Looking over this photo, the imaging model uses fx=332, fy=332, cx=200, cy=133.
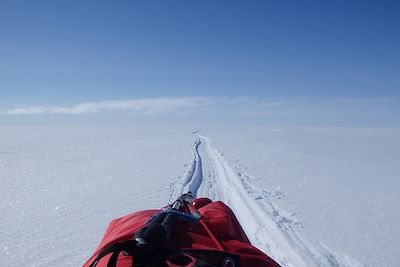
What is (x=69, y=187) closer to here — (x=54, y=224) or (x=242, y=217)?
(x=54, y=224)

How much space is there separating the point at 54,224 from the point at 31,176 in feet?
16.4

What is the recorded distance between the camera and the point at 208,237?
1.54 m

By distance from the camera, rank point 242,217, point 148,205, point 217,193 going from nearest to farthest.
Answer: point 242,217, point 148,205, point 217,193

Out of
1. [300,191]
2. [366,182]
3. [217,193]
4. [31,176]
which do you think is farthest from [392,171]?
[31,176]

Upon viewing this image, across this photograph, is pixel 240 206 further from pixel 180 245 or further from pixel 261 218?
pixel 180 245

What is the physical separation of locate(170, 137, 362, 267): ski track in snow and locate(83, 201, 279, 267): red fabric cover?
1.78 metres

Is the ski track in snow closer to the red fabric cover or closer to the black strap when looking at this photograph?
the red fabric cover

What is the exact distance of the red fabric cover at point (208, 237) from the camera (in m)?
1.41

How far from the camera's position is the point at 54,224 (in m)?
4.49

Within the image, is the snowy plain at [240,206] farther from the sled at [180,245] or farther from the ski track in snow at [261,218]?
the sled at [180,245]

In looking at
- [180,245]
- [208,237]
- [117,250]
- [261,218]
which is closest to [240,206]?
[261,218]

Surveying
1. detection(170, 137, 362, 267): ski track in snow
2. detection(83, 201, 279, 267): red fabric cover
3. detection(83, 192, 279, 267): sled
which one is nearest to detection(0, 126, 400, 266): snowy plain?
detection(170, 137, 362, 267): ski track in snow

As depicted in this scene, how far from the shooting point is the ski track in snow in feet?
11.0

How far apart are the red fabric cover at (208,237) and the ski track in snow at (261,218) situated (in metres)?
1.78
